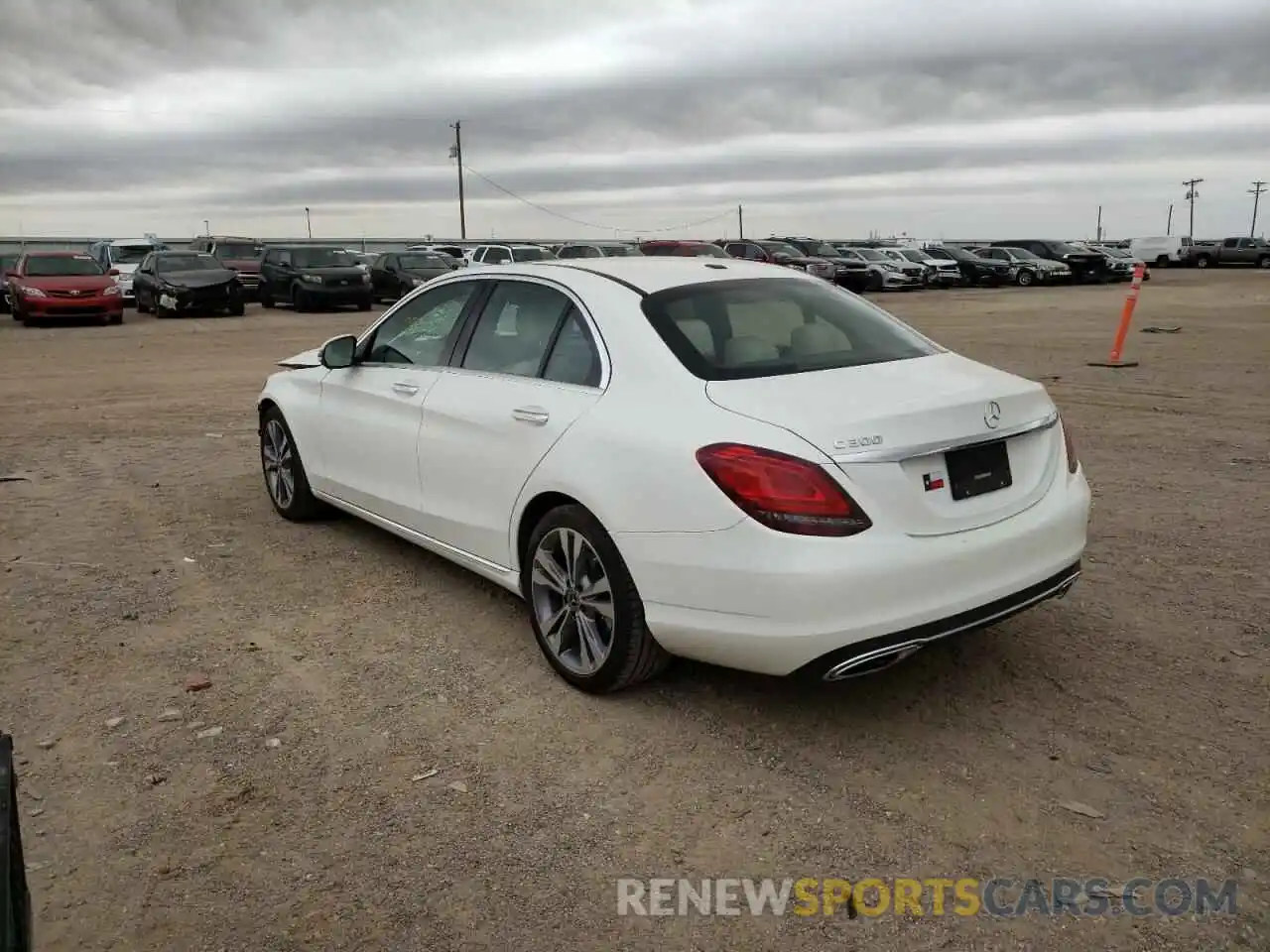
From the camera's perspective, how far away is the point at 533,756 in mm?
3723

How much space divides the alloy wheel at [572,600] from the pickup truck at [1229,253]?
58.5 meters

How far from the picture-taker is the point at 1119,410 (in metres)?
10.3

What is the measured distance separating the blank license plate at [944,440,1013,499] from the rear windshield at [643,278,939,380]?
2.12 ft

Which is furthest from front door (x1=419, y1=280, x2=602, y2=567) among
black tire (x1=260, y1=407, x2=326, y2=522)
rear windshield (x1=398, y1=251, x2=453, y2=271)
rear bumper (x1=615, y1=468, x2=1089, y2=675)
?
rear windshield (x1=398, y1=251, x2=453, y2=271)

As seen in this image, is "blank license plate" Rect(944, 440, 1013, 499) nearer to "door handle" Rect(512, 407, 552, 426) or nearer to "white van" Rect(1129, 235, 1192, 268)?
A: "door handle" Rect(512, 407, 552, 426)

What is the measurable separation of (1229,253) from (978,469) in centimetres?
5870

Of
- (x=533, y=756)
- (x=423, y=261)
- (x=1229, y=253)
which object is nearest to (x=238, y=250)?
(x=423, y=261)

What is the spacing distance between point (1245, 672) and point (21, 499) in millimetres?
7214

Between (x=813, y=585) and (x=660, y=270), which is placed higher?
(x=660, y=270)

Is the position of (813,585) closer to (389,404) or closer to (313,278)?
(389,404)

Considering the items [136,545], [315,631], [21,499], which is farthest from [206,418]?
[315,631]

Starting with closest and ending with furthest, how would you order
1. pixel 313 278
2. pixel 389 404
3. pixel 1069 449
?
Answer: pixel 1069 449, pixel 389 404, pixel 313 278

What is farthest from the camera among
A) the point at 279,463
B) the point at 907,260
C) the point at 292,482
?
the point at 907,260

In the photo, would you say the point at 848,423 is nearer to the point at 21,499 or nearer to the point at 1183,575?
the point at 1183,575
